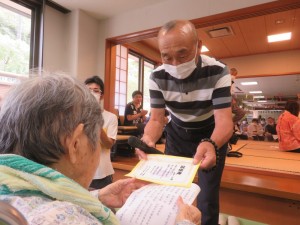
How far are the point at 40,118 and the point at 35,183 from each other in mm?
125

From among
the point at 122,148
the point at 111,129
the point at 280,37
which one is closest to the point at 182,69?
the point at 111,129

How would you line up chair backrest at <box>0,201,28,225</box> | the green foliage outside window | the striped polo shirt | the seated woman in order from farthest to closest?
the green foliage outside window, the striped polo shirt, the seated woman, chair backrest at <box>0,201,28,225</box>

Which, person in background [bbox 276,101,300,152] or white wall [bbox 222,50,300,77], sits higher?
white wall [bbox 222,50,300,77]

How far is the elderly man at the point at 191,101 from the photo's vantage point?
3.50ft

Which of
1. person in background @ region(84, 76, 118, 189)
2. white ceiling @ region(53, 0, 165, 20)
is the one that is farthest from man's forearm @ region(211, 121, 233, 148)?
white ceiling @ region(53, 0, 165, 20)

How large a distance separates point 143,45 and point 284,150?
3326 mm

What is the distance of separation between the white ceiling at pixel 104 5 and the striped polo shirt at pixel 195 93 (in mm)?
2020

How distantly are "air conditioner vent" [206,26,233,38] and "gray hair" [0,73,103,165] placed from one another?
4087mm

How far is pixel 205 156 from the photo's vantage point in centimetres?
86

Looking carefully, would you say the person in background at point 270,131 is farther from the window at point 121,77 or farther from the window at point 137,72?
the window at point 121,77

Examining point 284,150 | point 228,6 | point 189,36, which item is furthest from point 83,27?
point 284,150

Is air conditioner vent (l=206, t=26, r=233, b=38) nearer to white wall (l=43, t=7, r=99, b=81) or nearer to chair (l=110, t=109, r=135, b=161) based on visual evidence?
white wall (l=43, t=7, r=99, b=81)

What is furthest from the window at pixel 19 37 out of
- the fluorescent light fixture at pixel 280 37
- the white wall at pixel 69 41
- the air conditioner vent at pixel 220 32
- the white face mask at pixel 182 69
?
the fluorescent light fixture at pixel 280 37

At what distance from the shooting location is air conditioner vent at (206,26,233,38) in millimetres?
4120
